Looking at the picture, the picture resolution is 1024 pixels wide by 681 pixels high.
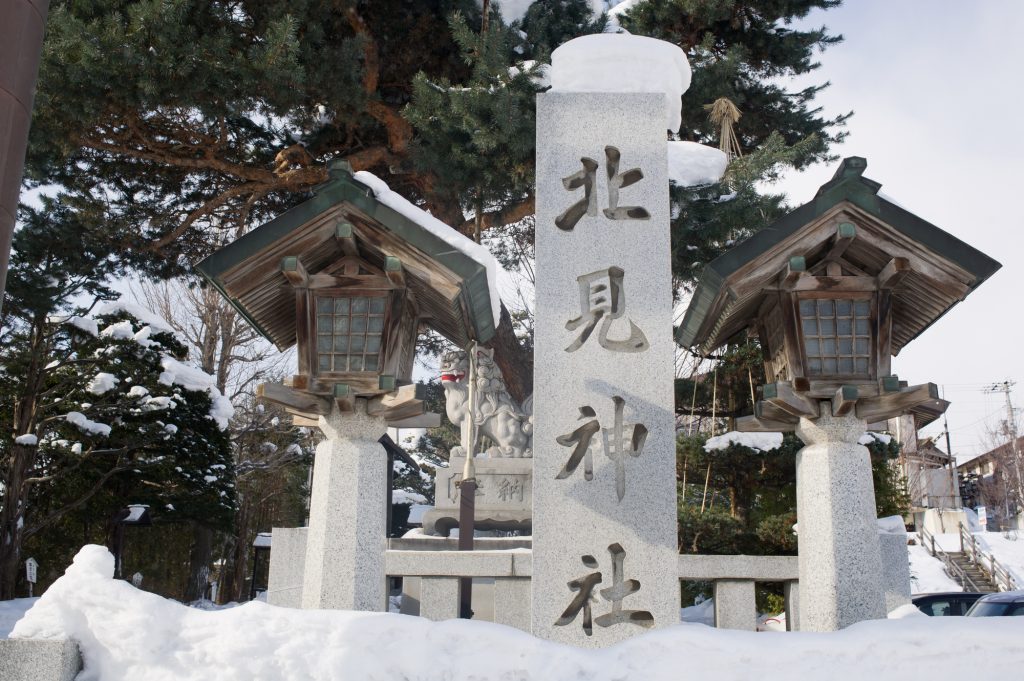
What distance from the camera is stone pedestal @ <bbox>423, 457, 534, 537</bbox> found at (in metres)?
10.6

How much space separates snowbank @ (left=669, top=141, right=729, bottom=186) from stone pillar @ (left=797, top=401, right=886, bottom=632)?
4777 millimetres

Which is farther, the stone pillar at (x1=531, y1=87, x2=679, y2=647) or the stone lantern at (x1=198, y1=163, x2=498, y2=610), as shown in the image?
the stone pillar at (x1=531, y1=87, x2=679, y2=647)

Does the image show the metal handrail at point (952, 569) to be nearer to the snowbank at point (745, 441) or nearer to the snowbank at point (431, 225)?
the snowbank at point (745, 441)

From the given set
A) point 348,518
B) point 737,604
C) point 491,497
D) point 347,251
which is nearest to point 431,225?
point 347,251

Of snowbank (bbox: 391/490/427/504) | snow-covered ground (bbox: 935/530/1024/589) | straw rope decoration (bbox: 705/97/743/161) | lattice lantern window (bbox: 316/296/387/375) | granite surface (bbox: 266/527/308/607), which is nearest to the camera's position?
lattice lantern window (bbox: 316/296/387/375)

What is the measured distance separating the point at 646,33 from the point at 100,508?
13.3m

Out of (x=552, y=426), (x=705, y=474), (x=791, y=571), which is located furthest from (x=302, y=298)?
(x=705, y=474)

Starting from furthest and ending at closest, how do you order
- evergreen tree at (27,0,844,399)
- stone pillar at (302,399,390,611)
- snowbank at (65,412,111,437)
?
snowbank at (65,412,111,437), evergreen tree at (27,0,844,399), stone pillar at (302,399,390,611)

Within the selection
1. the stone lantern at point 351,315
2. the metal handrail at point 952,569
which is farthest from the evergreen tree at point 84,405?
the metal handrail at point 952,569

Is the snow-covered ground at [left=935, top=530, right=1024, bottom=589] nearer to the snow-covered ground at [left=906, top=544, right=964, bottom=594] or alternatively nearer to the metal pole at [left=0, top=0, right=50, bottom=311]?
the snow-covered ground at [left=906, top=544, right=964, bottom=594]

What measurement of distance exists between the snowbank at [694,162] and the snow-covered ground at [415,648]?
266 inches

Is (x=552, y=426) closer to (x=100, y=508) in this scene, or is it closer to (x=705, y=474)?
(x=705, y=474)

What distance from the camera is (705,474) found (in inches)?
446

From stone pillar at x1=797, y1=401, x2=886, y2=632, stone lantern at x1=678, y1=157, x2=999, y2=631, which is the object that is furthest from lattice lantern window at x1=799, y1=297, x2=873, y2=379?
stone pillar at x1=797, y1=401, x2=886, y2=632
